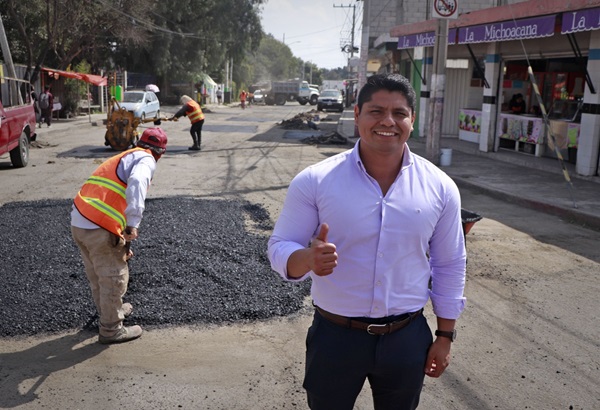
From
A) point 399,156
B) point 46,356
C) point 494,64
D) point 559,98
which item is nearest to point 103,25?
point 494,64

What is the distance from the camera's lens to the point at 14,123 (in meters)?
13.4

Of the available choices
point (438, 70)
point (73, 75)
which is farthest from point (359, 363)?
point (73, 75)

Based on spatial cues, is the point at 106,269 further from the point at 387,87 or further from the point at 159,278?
the point at 387,87

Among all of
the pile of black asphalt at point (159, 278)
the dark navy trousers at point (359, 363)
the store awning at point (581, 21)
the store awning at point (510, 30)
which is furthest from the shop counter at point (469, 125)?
the dark navy trousers at point (359, 363)

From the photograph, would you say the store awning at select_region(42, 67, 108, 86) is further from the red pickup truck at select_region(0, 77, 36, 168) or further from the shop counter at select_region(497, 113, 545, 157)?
the shop counter at select_region(497, 113, 545, 157)

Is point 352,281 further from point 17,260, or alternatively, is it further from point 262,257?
point 17,260

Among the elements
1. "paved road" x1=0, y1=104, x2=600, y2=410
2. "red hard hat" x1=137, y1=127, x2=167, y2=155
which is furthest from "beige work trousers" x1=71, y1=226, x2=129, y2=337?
"red hard hat" x1=137, y1=127, x2=167, y2=155

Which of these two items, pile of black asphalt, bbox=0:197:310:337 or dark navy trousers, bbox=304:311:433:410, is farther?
pile of black asphalt, bbox=0:197:310:337

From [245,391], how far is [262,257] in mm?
2862

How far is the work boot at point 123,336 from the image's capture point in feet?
15.8

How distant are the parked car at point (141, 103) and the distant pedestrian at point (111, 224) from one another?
23.0m

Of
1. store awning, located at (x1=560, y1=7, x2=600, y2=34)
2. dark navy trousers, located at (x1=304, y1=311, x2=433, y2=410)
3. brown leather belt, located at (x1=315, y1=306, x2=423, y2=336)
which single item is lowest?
dark navy trousers, located at (x1=304, y1=311, x2=433, y2=410)

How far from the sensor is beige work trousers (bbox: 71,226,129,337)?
15.4 feet

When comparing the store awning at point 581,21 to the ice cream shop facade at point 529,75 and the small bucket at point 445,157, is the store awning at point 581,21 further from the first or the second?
the small bucket at point 445,157
